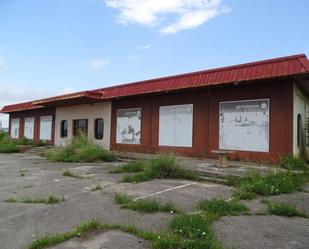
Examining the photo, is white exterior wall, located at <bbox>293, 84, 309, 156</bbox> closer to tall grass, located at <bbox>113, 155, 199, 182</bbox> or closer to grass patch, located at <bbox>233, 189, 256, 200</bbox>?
tall grass, located at <bbox>113, 155, 199, 182</bbox>

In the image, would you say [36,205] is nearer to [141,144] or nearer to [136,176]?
[136,176]

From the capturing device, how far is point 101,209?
19.0 ft

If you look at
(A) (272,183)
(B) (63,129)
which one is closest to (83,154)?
(A) (272,183)

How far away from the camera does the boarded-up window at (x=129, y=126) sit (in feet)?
55.5

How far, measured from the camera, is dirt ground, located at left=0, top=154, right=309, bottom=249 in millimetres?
4203

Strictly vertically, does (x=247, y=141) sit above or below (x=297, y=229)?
above

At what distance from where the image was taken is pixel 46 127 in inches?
1005

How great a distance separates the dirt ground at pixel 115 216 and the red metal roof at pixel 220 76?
522 centimetres

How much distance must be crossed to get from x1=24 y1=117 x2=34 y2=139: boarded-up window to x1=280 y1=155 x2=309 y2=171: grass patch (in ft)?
74.3

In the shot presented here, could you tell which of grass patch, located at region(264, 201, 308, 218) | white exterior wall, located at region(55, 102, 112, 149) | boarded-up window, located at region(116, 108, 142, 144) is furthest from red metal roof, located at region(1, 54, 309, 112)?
grass patch, located at region(264, 201, 308, 218)

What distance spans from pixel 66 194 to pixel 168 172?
3448 mm

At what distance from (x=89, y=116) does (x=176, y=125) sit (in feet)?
26.1

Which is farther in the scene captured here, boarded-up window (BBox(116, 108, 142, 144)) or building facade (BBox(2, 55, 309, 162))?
boarded-up window (BBox(116, 108, 142, 144))

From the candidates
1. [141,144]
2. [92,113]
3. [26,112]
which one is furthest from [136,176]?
[26,112]
